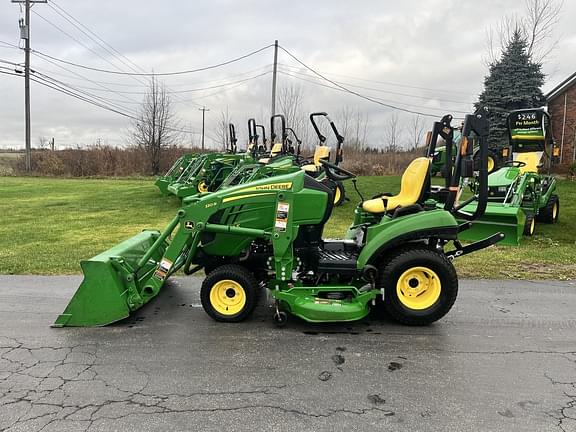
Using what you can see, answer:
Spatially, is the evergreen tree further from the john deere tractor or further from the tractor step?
the tractor step

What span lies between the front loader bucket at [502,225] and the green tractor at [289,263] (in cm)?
405

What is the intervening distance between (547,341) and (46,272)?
5.80m

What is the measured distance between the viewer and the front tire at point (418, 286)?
14.1ft

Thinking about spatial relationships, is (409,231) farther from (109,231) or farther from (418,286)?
(109,231)

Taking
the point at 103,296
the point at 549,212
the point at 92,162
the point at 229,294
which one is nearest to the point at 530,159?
the point at 549,212

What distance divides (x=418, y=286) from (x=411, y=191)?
3.45ft

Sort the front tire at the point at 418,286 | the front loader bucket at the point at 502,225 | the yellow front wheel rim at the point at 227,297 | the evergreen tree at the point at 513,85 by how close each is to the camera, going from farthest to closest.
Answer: the evergreen tree at the point at 513,85 → the front loader bucket at the point at 502,225 → the yellow front wheel rim at the point at 227,297 → the front tire at the point at 418,286

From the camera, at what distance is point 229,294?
446 cm

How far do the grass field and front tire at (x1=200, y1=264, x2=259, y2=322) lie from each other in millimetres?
2856

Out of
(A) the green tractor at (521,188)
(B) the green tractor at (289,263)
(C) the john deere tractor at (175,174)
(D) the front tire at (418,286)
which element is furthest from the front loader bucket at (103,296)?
(C) the john deere tractor at (175,174)

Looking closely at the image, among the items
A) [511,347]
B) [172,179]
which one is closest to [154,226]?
[172,179]

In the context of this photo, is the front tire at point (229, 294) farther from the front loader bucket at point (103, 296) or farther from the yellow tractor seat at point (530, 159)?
the yellow tractor seat at point (530, 159)

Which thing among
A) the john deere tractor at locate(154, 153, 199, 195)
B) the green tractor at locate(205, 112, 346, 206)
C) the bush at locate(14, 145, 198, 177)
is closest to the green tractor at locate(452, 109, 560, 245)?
the green tractor at locate(205, 112, 346, 206)

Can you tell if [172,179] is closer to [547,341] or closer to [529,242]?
[529,242]
